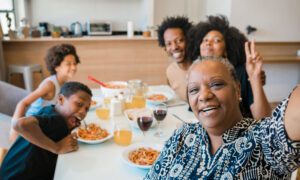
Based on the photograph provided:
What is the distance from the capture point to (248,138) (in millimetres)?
787

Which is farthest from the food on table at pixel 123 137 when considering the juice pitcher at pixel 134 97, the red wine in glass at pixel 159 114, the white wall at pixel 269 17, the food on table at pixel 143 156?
the white wall at pixel 269 17

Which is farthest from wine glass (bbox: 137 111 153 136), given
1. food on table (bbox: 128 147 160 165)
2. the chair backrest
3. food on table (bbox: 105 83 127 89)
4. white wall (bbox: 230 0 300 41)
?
white wall (bbox: 230 0 300 41)

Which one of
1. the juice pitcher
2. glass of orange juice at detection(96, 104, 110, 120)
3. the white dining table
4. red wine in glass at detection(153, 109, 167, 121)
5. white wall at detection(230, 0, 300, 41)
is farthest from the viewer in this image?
white wall at detection(230, 0, 300, 41)

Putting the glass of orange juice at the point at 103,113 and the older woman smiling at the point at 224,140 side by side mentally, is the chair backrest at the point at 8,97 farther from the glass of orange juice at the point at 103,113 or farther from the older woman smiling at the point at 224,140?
the older woman smiling at the point at 224,140

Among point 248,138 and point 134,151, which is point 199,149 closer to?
point 248,138

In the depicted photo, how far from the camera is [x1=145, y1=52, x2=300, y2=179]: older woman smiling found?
66 cm

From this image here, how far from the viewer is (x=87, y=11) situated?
19.0 ft

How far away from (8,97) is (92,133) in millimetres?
1267

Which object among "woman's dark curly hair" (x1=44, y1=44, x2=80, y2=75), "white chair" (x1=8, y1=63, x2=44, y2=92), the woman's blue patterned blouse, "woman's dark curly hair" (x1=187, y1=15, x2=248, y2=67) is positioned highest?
"woman's dark curly hair" (x1=187, y1=15, x2=248, y2=67)

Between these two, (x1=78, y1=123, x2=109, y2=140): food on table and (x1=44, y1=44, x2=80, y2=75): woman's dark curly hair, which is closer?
(x1=78, y1=123, x2=109, y2=140): food on table

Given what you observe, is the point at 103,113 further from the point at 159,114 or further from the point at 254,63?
the point at 254,63

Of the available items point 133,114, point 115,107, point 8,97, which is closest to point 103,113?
point 115,107

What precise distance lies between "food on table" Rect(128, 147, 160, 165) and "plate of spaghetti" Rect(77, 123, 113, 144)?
213 millimetres

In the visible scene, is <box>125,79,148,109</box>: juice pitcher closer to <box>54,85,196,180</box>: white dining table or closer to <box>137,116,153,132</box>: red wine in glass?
<box>54,85,196,180</box>: white dining table
